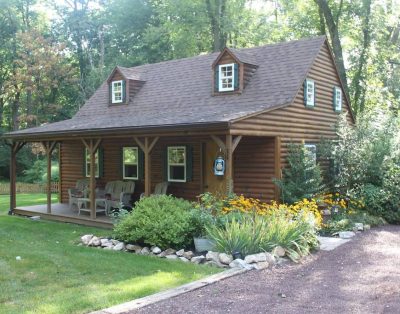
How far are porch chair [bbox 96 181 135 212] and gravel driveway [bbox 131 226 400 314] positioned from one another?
729 cm

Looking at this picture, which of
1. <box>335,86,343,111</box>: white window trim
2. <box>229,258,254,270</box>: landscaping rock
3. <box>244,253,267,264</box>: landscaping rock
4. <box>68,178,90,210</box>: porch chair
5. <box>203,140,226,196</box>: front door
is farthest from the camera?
<box>335,86,343,111</box>: white window trim

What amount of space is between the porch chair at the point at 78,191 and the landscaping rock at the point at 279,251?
27.7 ft

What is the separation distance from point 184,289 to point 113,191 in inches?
378

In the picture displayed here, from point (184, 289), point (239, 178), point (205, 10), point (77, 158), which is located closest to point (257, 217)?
point (184, 289)

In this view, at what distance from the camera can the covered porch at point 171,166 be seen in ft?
42.7

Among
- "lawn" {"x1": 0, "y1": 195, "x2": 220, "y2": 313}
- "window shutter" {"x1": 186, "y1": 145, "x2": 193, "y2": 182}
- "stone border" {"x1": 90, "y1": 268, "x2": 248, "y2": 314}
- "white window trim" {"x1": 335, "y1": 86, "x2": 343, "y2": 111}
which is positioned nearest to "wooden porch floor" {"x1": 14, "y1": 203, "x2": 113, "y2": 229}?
"lawn" {"x1": 0, "y1": 195, "x2": 220, "y2": 313}

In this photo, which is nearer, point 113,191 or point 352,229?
point 352,229

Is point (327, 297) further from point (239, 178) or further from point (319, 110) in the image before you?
point (319, 110)

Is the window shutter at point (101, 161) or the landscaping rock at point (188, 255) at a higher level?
the window shutter at point (101, 161)

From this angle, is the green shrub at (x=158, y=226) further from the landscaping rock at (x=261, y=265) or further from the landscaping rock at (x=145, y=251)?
the landscaping rock at (x=261, y=265)

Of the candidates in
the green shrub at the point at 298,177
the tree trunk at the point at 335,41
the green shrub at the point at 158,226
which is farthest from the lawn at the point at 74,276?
the tree trunk at the point at 335,41

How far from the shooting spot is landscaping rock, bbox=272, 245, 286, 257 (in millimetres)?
8744

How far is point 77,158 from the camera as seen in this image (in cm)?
1838

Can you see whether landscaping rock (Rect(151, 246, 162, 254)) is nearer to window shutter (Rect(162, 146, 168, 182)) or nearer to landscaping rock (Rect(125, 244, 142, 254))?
landscaping rock (Rect(125, 244, 142, 254))
